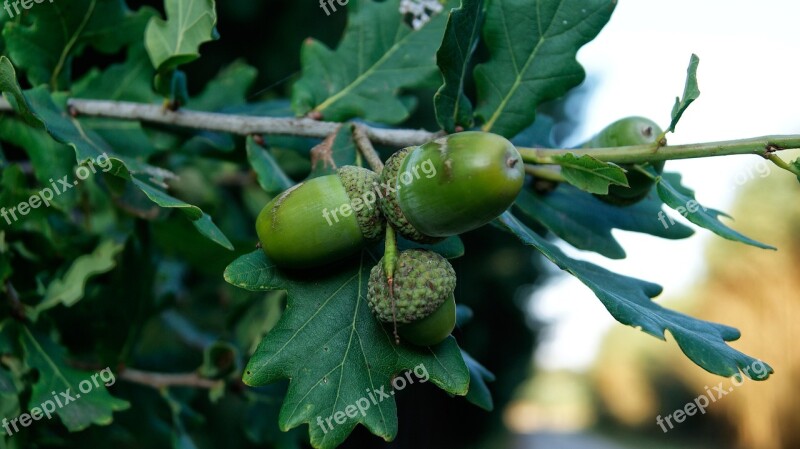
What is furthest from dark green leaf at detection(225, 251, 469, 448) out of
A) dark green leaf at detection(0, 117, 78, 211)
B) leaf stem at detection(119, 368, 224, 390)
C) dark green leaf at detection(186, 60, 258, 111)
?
dark green leaf at detection(186, 60, 258, 111)

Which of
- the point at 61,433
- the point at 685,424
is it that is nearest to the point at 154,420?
the point at 61,433

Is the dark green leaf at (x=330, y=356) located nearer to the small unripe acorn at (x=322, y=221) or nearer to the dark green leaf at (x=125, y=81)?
the small unripe acorn at (x=322, y=221)

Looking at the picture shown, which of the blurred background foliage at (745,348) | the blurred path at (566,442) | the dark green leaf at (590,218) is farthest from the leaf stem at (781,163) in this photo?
the blurred path at (566,442)

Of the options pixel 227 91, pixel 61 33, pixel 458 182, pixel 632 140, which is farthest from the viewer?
pixel 227 91

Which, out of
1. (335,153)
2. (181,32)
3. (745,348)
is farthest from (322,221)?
(745,348)

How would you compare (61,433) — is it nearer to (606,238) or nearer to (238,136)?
(238,136)

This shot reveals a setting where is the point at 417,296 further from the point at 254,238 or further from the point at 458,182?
the point at 254,238

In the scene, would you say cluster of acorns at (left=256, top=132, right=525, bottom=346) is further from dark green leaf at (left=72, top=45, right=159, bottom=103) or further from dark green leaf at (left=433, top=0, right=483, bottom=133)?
dark green leaf at (left=72, top=45, right=159, bottom=103)
